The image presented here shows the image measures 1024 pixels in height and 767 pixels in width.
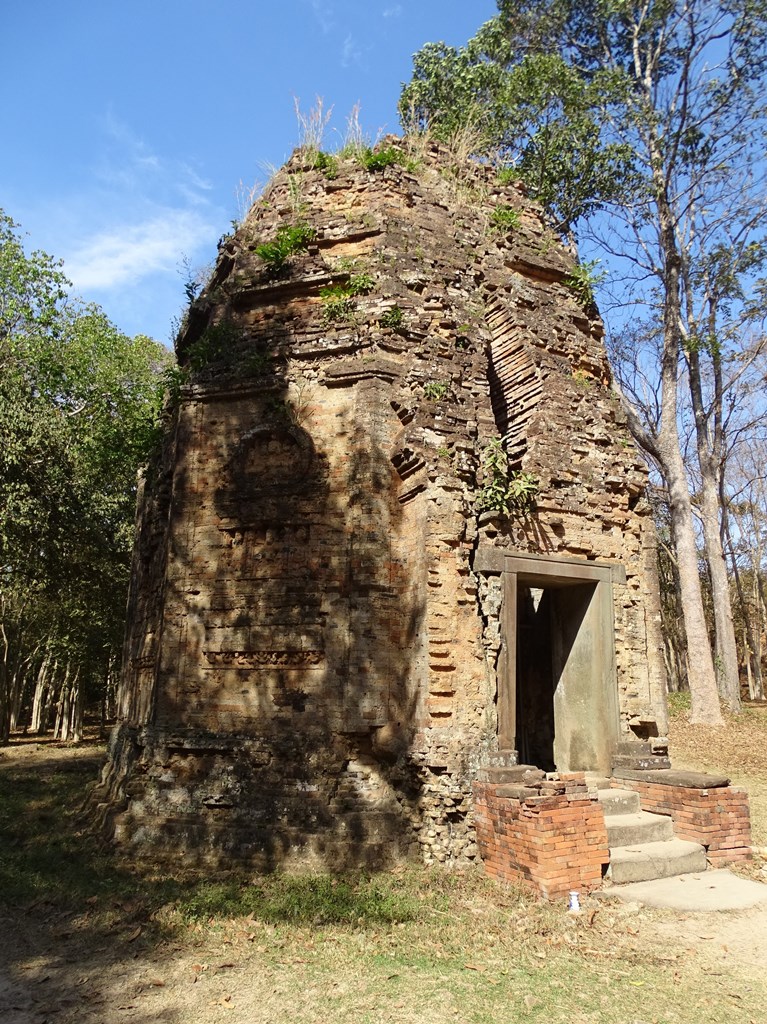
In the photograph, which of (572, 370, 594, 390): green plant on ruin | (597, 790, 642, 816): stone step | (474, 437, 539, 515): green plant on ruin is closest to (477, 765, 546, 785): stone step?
(597, 790, 642, 816): stone step

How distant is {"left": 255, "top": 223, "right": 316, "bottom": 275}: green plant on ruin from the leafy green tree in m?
6.50

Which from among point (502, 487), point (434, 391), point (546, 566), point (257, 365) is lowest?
point (546, 566)

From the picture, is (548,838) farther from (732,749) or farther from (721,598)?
(721,598)

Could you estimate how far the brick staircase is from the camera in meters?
6.95

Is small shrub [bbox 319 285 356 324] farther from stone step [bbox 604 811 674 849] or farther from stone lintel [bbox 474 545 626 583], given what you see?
stone step [bbox 604 811 674 849]

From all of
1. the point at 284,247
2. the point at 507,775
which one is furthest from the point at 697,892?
the point at 284,247

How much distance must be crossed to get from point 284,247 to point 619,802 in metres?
8.01

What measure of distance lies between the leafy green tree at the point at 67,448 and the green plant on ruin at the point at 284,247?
6496 mm

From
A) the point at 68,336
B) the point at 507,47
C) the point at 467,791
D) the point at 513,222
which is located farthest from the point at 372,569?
the point at 507,47

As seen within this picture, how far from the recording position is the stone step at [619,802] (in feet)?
26.2

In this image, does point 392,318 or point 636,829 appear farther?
point 392,318

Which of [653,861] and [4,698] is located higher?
[4,698]

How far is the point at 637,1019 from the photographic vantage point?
448 centimetres

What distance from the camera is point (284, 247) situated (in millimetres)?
9633
